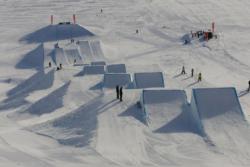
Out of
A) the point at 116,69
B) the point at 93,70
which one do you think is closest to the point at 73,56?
the point at 93,70

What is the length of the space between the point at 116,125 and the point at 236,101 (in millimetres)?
5109

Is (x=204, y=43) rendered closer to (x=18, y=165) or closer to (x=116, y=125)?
(x=116, y=125)

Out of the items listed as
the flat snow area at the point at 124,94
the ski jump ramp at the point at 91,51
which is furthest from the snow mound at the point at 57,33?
the ski jump ramp at the point at 91,51

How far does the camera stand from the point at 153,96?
21.4m

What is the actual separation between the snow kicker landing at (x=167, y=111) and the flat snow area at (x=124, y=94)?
4cm

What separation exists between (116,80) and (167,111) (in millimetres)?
5558

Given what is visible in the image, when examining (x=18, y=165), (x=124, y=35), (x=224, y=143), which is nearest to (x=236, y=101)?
(x=224, y=143)

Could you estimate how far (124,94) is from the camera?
2258 cm

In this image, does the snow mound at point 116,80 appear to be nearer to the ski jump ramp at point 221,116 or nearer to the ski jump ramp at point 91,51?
the ski jump ramp at point 221,116

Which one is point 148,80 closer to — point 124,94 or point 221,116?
point 124,94

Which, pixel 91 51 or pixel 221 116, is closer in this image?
pixel 221 116

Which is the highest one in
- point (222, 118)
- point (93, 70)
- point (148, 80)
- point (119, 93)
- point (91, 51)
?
point (119, 93)

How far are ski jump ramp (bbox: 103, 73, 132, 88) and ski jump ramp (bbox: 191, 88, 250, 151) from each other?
18.3 ft

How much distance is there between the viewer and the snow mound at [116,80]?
25622 mm
